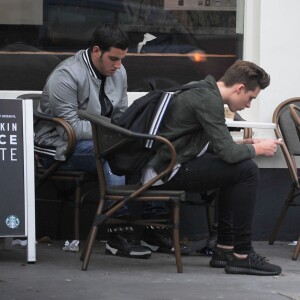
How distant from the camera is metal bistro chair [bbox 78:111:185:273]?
595 centimetres

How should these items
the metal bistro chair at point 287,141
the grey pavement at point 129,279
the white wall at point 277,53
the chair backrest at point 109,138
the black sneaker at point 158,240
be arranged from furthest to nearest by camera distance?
1. the white wall at point 277,53
2. the metal bistro chair at point 287,141
3. the black sneaker at point 158,240
4. the chair backrest at point 109,138
5. the grey pavement at point 129,279

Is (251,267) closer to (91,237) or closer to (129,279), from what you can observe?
(129,279)

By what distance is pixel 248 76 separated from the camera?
6078mm

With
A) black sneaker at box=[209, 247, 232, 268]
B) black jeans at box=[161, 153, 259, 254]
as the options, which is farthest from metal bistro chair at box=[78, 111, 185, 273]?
black sneaker at box=[209, 247, 232, 268]

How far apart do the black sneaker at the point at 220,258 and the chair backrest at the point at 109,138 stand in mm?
733

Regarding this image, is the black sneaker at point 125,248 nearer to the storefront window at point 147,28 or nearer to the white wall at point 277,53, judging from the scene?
the white wall at point 277,53

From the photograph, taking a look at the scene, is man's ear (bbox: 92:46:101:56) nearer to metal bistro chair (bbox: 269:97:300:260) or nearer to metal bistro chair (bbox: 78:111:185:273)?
metal bistro chair (bbox: 78:111:185:273)

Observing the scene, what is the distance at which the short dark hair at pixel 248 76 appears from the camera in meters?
6.08

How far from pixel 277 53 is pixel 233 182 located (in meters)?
1.65

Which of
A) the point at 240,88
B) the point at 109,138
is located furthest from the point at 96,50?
the point at 240,88

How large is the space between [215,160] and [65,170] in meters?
1.21

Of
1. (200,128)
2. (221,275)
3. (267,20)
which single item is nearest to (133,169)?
(200,128)

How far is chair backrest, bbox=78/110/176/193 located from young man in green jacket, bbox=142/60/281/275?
0.14 metres

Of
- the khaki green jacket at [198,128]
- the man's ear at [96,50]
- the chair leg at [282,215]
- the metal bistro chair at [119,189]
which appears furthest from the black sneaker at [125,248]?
the man's ear at [96,50]
